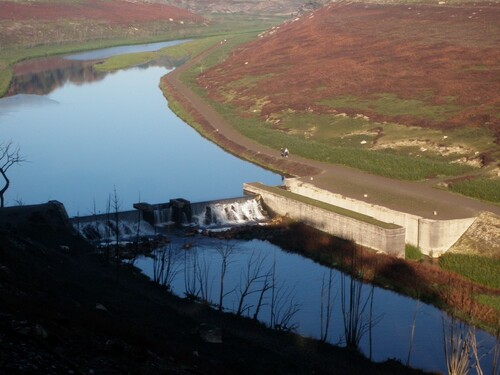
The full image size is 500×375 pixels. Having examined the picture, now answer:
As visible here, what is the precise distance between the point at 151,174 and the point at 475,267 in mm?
17001

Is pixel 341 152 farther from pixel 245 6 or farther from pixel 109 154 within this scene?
pixel 245 6

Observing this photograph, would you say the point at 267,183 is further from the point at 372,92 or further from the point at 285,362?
the point at 285,362

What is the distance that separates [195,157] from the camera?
149 feet

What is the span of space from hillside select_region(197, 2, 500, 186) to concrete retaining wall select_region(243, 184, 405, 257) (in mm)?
5931

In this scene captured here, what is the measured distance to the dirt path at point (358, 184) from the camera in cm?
3114

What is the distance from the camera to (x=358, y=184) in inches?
1399

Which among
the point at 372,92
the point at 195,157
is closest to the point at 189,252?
the point at 195,157

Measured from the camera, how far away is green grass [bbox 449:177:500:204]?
32.3 m

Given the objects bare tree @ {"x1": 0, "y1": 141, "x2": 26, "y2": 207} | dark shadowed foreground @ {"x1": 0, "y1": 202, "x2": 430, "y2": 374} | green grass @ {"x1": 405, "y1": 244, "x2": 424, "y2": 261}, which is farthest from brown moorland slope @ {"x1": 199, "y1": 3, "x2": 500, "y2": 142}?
dark shadowed foreground @ {"x1": 0, "y1": 202, "x2": 430, "y2": 374}

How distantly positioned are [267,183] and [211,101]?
20.8 meters

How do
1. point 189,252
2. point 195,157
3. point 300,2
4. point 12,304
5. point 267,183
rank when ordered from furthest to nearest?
point 300,2 → point 195,157 → point 267,183 → point 189,252 → point 12,304

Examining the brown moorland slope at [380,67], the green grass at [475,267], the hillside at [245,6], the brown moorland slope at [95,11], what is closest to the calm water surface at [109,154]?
the brown moorland slope at [380,67]

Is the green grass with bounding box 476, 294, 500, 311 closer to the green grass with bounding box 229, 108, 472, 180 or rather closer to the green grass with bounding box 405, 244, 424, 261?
the green grass with bounding box 405, 244, 424, 261


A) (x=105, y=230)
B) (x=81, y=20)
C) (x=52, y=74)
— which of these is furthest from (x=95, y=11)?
(x=105, y=230)
